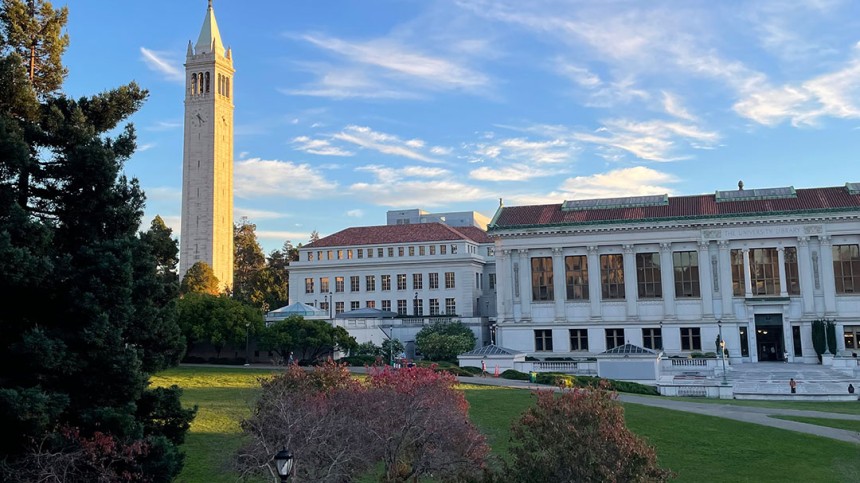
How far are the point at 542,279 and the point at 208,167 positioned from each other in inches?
2286

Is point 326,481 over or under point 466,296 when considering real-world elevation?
under

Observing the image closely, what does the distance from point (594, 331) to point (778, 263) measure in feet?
57.3

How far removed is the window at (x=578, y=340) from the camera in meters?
68.7

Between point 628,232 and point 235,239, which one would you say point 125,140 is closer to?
point 628,232

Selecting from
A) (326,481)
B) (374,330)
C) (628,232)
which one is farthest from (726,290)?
(326,481)

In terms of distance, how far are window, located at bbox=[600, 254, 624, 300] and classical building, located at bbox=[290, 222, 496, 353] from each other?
55.5 feet

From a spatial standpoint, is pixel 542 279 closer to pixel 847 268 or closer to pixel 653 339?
pixel 653 339

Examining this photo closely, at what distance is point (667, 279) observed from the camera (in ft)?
218

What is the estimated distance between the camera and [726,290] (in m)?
64.6

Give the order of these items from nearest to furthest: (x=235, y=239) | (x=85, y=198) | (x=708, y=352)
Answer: (x=85, y=198), (x=708, y=352), (x=235, y=239)

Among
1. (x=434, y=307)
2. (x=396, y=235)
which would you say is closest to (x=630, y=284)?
(x=434, y=307)

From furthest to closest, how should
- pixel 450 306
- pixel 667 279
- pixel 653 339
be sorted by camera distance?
pixel 450 306, pixel 653 339, pixel 667 279

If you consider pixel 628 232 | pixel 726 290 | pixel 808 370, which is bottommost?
pixel 808 370

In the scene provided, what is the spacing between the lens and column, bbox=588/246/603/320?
6826cm
